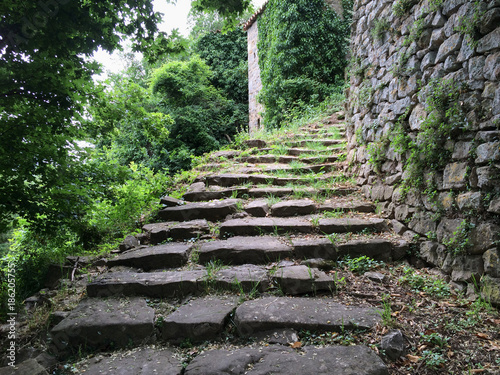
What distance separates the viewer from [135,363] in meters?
1.96

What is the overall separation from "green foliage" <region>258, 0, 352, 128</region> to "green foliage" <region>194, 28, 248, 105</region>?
4913mm

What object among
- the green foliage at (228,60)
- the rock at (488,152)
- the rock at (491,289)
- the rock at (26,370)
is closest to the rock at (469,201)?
the rock at (488,152)

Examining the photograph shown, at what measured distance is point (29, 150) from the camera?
2494mm

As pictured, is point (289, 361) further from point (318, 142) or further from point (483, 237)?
point (318, 142)

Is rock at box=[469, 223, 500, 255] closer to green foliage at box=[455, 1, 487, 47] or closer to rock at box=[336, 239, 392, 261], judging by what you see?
rock at box=[336, 239, 392, 261]

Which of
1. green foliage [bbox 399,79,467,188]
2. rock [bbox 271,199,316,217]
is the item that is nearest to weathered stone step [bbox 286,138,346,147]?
rock [bbox 271,199,316,217]

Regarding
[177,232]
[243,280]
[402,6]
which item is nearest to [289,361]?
[243,280]

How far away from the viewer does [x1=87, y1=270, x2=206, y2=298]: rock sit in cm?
268

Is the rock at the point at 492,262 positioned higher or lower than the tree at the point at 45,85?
lower

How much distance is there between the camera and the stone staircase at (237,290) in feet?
6.32

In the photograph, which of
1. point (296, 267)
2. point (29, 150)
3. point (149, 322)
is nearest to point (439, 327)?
point (296, 267)

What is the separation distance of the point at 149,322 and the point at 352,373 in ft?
4.66

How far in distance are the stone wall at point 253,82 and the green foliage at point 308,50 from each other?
9.00 feet

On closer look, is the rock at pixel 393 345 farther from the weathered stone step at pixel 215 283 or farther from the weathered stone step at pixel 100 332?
the weathered stone step at pixel 100 332
